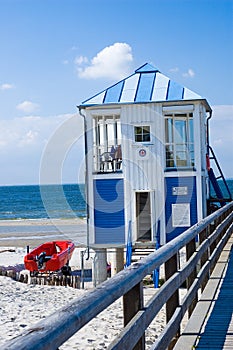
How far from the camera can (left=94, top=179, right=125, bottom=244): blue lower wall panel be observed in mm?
18500

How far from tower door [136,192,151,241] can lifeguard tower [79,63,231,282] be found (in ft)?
0.10

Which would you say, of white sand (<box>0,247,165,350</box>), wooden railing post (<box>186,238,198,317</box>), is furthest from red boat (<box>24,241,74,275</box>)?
wooden railing post (<box>186,238,198,317</box>)

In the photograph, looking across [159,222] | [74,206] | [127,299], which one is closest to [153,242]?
[159,222]

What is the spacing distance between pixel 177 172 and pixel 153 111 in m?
1.99

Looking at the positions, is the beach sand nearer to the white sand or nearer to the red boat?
the white sand

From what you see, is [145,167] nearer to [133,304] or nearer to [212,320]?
[212,320]

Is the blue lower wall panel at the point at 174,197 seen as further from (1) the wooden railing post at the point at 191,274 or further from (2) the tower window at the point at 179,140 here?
(1) the wooden railing post at the point at 191,274

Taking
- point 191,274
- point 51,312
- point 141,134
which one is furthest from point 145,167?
point 191,274

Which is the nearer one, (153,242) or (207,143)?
(153,242)

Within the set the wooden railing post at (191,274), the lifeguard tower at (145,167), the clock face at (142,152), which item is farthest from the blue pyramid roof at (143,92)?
the wooden railing post at (191,274)

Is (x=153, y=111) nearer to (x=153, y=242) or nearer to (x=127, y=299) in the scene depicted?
(x=153, y=242)

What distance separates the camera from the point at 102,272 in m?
19.4

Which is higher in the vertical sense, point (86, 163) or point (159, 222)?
point (86, 163)

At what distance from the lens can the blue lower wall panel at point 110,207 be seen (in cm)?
1850
